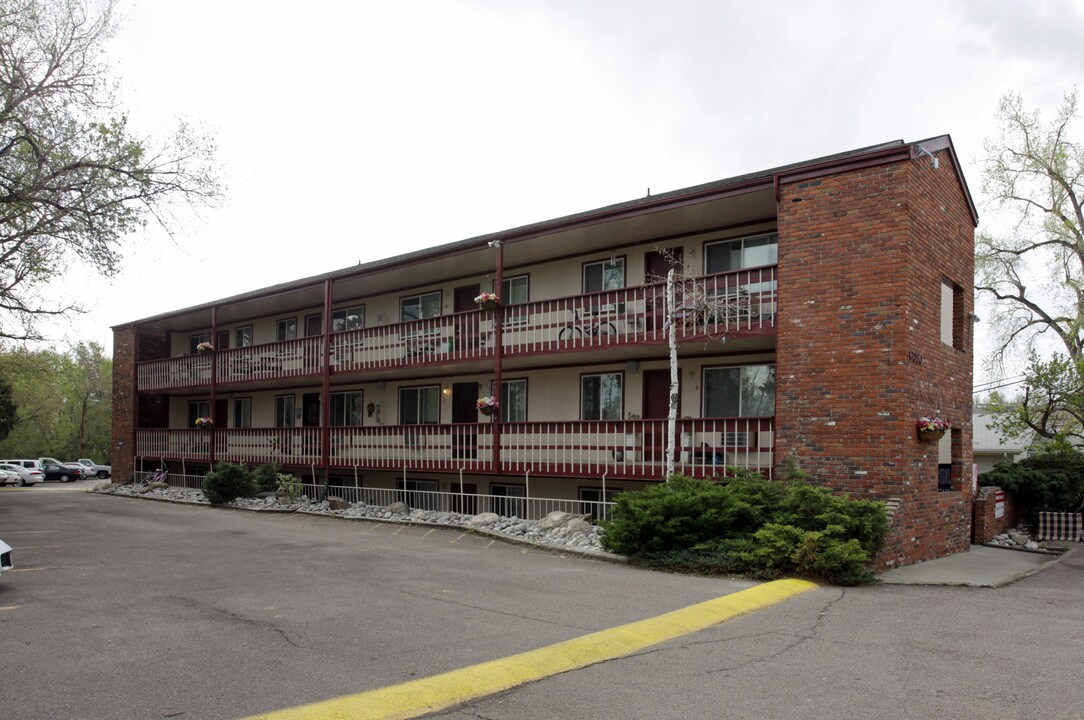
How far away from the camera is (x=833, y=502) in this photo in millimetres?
10445

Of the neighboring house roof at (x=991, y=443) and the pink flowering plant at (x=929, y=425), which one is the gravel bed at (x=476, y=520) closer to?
the pink flowering plant at (x=929, y=425)

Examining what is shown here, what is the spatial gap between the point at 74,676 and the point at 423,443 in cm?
1278

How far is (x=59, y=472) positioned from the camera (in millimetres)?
48812

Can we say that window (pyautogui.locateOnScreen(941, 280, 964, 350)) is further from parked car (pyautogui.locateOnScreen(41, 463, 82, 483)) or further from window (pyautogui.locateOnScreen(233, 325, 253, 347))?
parked car (pyautogui.locateOnScreen(41, 463, 82, 483))

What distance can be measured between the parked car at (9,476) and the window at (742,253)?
43503 millimetres

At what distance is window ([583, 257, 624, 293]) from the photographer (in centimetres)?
1708

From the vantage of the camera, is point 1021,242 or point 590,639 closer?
point 590,639

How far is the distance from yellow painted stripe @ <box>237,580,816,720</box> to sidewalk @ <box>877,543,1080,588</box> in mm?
3723

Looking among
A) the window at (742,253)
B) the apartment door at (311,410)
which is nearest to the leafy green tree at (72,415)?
the apartment door at (311,410)

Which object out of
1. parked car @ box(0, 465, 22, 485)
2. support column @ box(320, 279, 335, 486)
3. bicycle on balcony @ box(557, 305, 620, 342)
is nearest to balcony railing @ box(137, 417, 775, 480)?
support column @ box(320, 279, 335, 486)

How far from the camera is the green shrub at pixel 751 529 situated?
9945 millimetres

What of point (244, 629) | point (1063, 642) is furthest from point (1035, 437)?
point (244, 629)

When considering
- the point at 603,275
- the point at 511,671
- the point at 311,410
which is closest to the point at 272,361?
the point at 311,410

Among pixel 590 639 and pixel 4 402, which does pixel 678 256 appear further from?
pixel 4 402
